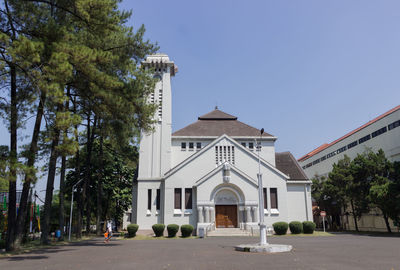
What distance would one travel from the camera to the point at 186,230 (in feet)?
94.3

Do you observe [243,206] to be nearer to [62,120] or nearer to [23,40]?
[62,120]

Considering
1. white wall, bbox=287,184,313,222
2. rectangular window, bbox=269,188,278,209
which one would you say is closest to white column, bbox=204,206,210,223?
rectangular window, bbox=269,188,278,209

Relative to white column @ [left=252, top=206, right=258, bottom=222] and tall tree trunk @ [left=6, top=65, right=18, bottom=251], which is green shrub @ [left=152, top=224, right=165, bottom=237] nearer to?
white column @ [left=252, top=206, right=258, bottom=222]

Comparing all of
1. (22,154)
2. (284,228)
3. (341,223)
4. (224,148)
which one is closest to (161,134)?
(224,148)

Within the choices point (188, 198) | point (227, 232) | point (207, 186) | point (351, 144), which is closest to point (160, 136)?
point (188, 198)

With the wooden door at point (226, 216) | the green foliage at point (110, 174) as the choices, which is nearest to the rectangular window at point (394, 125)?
the wooden door at point (226, 216)

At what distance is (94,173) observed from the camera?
4000cm

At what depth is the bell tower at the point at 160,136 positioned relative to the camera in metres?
33.8

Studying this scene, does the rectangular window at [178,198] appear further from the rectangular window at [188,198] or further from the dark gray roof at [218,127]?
the dark gray roof at [218,127]

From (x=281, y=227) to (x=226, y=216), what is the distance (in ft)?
18.0

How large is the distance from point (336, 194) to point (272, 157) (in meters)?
10.7

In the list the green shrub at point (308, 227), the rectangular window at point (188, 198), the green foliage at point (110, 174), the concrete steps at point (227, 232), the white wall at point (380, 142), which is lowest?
the concrete steps at point (227, 232)

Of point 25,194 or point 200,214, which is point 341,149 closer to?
point 200,214

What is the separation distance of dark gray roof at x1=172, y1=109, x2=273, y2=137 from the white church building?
281 cm
